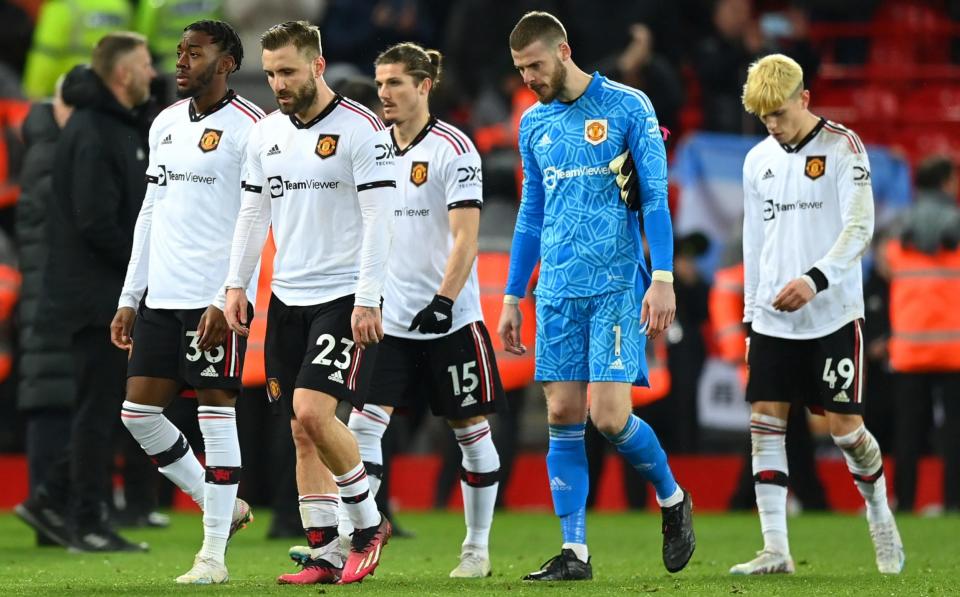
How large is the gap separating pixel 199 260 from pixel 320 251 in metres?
0.57

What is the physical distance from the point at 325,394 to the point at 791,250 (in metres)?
2.32

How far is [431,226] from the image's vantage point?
8055 millimetres

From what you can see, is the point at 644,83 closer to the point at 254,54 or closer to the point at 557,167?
the point at 254,54

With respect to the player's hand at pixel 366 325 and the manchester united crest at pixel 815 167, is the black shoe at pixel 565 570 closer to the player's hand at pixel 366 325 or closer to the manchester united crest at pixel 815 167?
the player's hand at pixel 366 325

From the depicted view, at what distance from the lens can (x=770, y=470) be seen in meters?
7.94

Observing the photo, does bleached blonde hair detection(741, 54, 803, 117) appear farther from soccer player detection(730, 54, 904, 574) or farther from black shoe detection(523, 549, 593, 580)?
black shoe detection(523, 549, 593, 580)

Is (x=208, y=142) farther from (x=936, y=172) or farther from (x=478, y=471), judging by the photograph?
(x=936, y=172)

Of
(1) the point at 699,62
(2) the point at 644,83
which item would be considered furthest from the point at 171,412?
(1) the point at 699,62

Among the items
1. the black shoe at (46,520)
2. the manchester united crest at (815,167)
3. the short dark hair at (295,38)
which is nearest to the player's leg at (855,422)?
the manchester united crest at (815,167)

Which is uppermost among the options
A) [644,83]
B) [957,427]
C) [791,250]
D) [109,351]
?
[644,83]

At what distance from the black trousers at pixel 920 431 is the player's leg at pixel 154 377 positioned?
6.63m

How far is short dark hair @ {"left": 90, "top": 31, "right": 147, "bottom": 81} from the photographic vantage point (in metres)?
9.20

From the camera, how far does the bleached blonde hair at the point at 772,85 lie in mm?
7836

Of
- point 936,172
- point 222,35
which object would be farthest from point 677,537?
point 936,172
